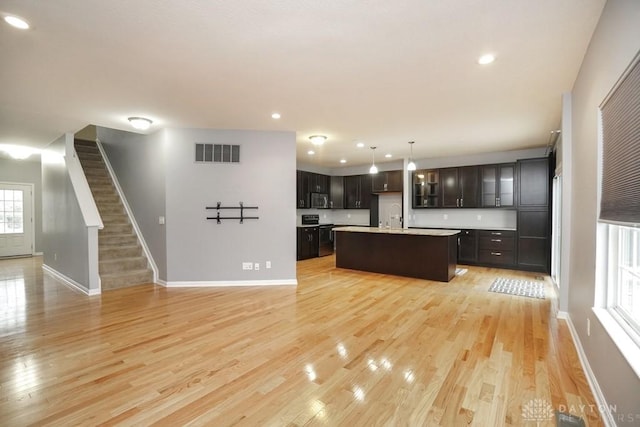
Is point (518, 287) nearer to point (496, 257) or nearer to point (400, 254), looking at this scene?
point (496, 257)

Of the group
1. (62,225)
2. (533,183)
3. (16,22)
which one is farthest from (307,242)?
(16,22)

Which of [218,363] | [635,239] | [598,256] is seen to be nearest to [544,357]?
[598,256]

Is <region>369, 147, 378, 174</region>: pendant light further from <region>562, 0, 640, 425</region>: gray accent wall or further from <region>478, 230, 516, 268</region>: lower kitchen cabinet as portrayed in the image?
<region>562, 0, 640, 425</region>: gray accent wall

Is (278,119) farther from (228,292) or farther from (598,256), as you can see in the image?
(598,256)

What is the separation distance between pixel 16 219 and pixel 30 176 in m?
1.25

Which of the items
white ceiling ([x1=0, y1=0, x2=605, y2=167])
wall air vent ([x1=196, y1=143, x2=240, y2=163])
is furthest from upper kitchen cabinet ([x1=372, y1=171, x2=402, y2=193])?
wall air vent ([x1=196, y1=143, x2=240, y2=163])

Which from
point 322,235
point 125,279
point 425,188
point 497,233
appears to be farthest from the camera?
point 322,235

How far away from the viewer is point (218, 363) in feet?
8.18

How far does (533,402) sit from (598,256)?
44.7 inches

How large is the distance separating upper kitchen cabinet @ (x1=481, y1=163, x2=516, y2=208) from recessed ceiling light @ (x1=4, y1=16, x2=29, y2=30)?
744 cm

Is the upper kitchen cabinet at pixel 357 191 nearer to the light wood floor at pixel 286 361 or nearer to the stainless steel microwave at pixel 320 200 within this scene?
the stainless steel microwave at pixel 320 200

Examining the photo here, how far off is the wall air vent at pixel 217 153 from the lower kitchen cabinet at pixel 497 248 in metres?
5.53

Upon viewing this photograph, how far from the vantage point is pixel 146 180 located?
5438 mm

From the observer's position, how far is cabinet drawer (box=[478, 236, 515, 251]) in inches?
248
